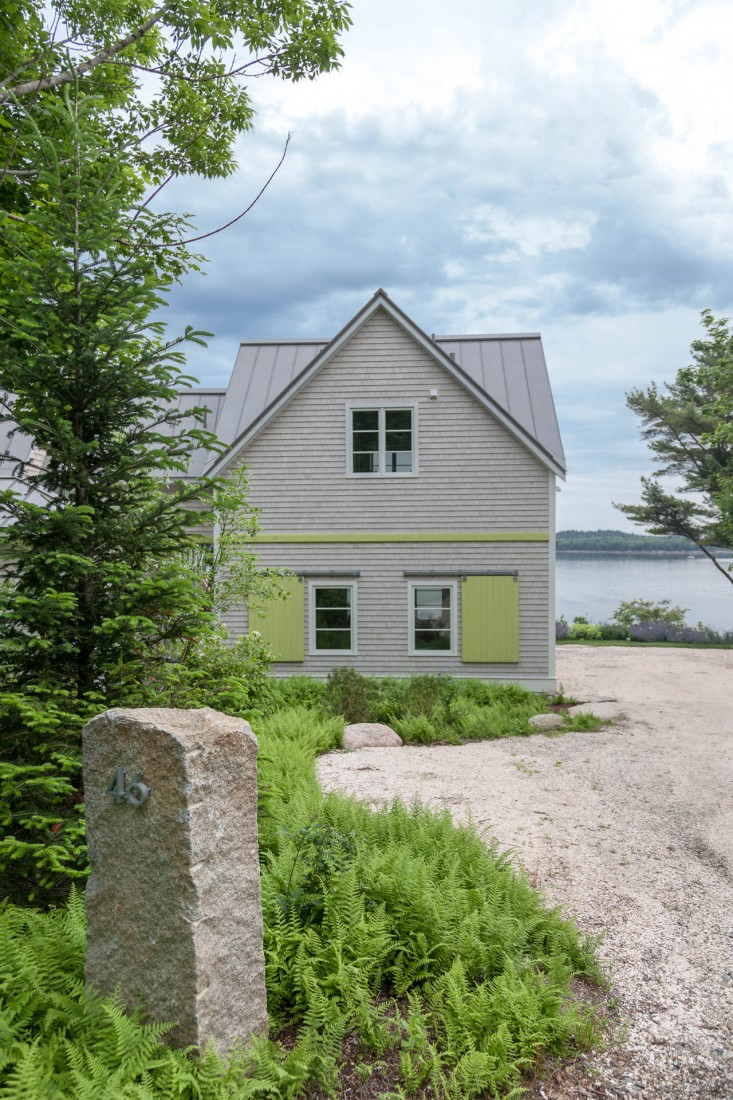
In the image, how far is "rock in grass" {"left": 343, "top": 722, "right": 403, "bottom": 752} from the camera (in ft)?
36.2

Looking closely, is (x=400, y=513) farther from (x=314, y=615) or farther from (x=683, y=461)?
(x=683, y=461)

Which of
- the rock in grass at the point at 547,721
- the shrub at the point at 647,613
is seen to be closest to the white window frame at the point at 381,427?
the rock in grass at the point at 547,721

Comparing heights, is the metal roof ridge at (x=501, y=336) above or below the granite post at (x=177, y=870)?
above

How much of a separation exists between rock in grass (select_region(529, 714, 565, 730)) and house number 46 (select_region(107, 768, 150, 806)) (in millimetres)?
9881

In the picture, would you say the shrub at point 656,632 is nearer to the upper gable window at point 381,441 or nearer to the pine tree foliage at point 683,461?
the pine tree foliage at point 683,461

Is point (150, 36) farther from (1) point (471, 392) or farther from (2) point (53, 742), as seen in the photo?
(2) point (53, 742)

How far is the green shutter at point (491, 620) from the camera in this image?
15047 millimetres

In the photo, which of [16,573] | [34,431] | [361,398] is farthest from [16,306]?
[361,398]

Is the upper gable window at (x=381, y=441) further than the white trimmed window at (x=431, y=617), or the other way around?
the upper gable window at (x=381, y=441)

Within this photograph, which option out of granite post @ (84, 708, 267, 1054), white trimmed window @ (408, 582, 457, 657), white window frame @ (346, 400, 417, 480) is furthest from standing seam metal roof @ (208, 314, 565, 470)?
granite post @ (84, 708, 267, 1054)

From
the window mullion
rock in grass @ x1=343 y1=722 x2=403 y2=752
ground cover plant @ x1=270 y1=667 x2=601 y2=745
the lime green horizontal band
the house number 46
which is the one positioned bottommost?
rock in grass @ x1=343 y1=722 x2=403 y2=752

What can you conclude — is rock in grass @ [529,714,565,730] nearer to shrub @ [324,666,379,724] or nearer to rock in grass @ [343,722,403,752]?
rock in grass @ [343,722,403,752]

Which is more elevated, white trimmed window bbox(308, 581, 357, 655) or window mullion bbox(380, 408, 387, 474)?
window mullion bbox(380, 408, 387, 474)

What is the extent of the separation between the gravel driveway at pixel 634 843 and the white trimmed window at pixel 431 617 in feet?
12.7
